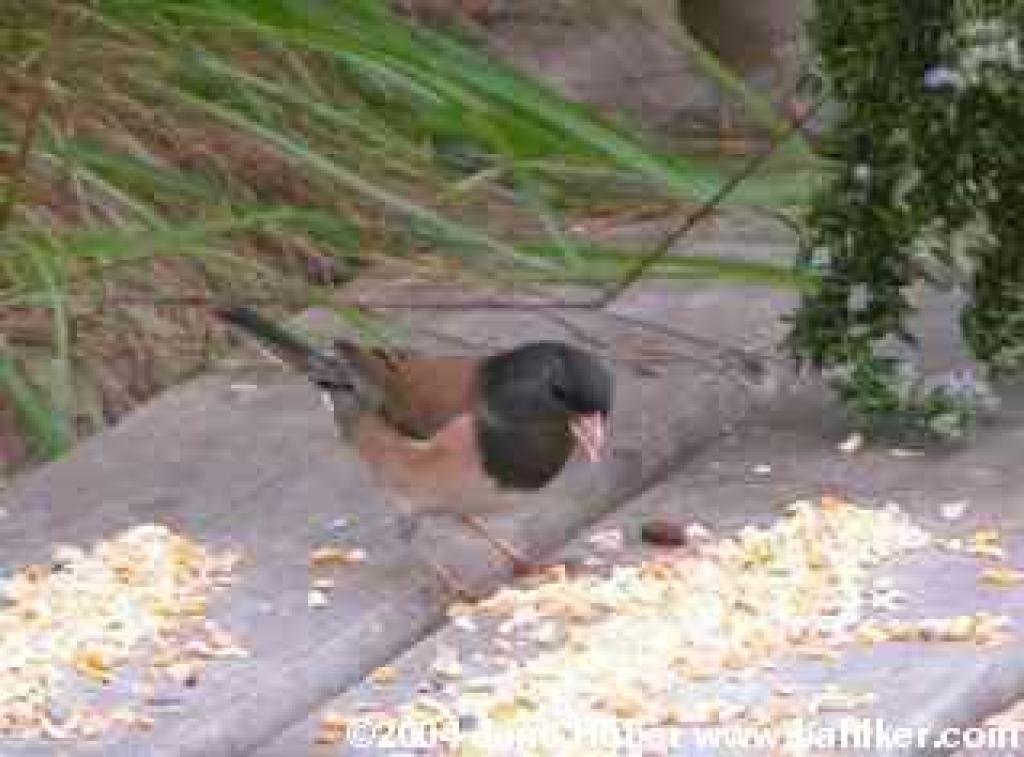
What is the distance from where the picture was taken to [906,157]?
3812 millimetres

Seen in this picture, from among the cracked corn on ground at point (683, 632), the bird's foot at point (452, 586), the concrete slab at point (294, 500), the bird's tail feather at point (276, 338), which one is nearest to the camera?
the cracked corn on ground at point (683, 632)

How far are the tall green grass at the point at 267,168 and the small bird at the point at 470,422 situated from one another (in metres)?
0.46

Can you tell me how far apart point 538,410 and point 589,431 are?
99 millimetres

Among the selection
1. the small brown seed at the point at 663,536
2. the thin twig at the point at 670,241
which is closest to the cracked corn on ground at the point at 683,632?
the small brown seed at the point at 663,536

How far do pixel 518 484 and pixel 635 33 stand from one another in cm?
213

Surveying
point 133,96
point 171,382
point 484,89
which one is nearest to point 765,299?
point 484,89

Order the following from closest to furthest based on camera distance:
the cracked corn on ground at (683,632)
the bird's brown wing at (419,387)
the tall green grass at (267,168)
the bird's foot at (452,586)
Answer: the cracked corn on ground at (683,632) < the bird's foot at (452,586) < the bird's brown wing at (419,387) < the tall green grass at (267,168)

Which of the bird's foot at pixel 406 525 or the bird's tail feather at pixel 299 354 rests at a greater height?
the bird's tail feather at pixel 299 354

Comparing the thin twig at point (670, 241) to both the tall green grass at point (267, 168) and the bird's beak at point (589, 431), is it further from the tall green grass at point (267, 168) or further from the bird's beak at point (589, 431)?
the bird's beak at point (589, 431)

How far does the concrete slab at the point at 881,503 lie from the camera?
3.04 metres

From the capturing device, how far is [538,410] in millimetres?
3748

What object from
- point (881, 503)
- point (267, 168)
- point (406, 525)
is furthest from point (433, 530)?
point (267, 168)

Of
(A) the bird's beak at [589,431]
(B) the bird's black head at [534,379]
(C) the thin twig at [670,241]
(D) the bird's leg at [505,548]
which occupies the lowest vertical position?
(D) the bird's leg at [505,548]

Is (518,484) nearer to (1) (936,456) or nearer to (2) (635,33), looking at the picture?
(1) (936,456)
